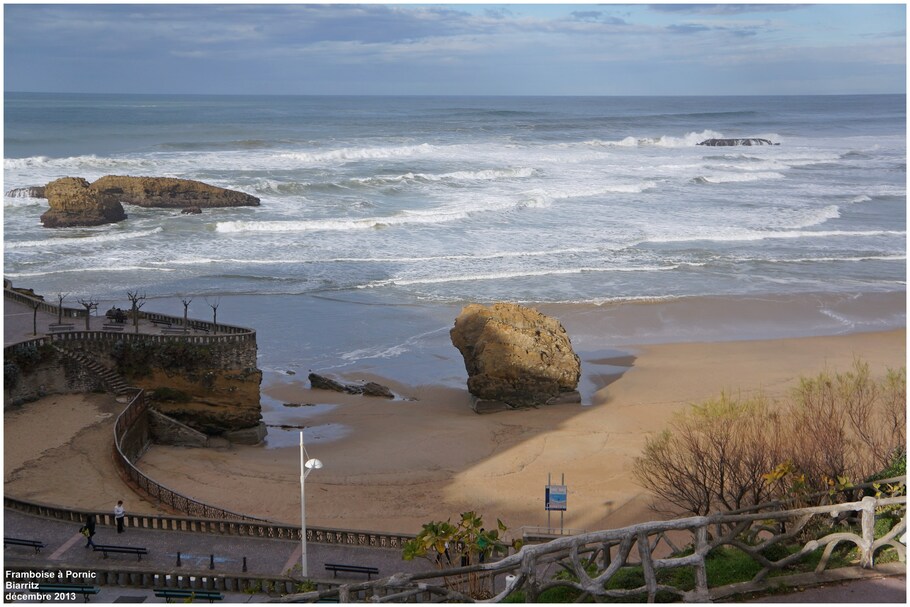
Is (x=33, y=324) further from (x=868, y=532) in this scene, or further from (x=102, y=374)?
(x=868, y=532)

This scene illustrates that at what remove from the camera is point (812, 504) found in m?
18.8

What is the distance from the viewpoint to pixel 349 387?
1473 inches

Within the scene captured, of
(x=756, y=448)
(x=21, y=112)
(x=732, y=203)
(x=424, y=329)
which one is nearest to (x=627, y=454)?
(x=756, y=448)

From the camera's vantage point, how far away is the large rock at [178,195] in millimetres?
75188

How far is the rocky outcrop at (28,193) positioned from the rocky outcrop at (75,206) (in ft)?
27.8

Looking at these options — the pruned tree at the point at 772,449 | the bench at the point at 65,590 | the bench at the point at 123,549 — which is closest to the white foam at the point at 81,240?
the bench at the point at 123,549

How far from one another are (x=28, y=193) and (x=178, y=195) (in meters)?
11.5

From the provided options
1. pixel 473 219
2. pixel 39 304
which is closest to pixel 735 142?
pixel 473 219

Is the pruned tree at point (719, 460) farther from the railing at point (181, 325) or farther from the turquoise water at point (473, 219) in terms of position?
the turquoise water at point (473, 219)

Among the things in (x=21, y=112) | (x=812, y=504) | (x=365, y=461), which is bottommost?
(x=365, y=461)

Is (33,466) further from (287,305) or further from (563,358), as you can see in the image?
(287,305)

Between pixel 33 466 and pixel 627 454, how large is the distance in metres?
16.9

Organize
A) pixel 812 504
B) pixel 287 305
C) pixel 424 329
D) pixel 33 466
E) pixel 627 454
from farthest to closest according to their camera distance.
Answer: pixel 287 305 → pixel 424 329 → pixel 627 454 → pixel 33 466 → pixel 812 504

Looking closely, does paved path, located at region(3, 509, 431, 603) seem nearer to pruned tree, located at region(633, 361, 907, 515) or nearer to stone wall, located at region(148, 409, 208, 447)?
pruned tree, located at region(633, 361, 907, 515)
